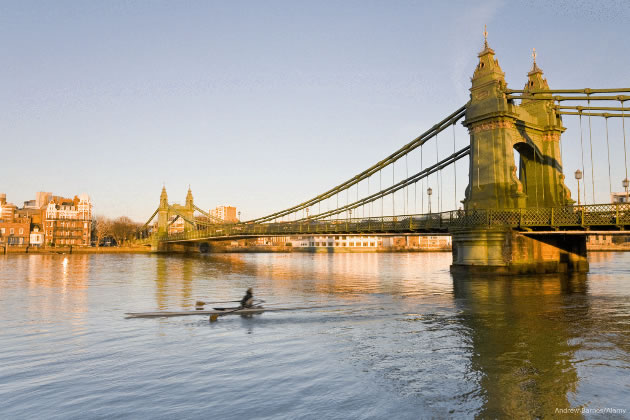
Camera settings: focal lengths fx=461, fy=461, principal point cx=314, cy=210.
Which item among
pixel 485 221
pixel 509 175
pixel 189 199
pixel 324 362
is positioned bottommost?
pixel 324 362

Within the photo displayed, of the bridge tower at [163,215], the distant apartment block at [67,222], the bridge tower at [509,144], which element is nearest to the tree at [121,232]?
the distant apartment block at [67,222]

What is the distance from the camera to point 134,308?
69.1 feet

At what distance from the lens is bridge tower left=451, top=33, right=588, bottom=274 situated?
34875 mm

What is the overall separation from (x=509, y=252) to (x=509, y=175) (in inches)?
235

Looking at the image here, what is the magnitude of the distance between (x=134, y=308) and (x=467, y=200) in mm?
26955

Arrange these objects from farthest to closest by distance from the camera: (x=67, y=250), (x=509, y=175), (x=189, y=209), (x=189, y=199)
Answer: (x=189, y=199) < (x=189, y=209) < (x=67, y=250) < (x=509, y=175)

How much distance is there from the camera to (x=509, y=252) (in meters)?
34.3

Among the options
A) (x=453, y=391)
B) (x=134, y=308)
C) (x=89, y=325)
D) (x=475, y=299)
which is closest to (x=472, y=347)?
(x=453, y=391)

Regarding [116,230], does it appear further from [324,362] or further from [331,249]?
[324,362]

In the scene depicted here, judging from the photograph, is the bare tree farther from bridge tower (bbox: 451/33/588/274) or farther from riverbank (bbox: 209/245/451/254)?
bridge tower (bbox: 451/33/588/274)

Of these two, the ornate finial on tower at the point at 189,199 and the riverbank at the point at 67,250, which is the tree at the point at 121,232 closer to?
the riverbank at the point at 67,250

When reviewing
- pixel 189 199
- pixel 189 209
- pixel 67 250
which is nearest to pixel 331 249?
pixel 189 209

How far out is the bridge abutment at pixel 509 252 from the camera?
34.2 m

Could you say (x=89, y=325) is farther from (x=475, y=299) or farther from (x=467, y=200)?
(x=467, y=200)
